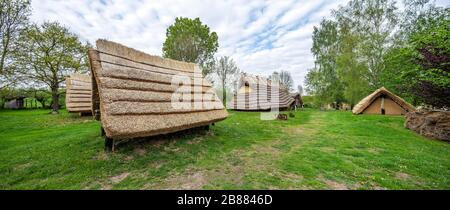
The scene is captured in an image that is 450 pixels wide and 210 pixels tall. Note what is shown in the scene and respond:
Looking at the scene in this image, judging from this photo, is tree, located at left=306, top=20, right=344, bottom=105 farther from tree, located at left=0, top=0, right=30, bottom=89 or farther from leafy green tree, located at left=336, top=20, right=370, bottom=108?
tree, located at left=0, top=0, right=30, bottom=89

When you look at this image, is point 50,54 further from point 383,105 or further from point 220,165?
point 383,105

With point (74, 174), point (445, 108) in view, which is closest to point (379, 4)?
point (445, 108)

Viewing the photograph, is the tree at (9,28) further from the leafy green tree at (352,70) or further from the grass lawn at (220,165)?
the leafy green tree at (352,70)

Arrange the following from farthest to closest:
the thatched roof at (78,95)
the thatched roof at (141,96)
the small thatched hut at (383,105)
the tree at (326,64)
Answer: the tree at (326,64), the small thatched hut at (383,105), the thatched roof at (78,95), the thatched roof at (141,96)

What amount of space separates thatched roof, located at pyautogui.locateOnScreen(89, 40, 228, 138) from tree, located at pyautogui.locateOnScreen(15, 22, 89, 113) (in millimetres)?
14352

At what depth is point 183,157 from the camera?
14.9 ft

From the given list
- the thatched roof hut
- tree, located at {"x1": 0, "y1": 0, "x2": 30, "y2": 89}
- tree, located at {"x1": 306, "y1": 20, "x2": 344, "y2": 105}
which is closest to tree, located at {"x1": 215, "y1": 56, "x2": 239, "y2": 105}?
the thatched roof hut

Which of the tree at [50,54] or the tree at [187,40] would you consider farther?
the tree at [187,40]

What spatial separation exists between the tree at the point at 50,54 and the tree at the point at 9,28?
0.51m

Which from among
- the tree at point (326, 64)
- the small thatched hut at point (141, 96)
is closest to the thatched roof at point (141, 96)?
the small thatched hut at point (141, 96)

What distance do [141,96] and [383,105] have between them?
61.6ft

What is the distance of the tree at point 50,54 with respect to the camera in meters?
13.6

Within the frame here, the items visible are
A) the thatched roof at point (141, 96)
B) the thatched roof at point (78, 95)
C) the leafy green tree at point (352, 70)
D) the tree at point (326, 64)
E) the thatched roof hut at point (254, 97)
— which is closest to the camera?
the thatched roof at point (141, 96)
